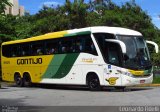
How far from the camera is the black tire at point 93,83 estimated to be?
2378cm

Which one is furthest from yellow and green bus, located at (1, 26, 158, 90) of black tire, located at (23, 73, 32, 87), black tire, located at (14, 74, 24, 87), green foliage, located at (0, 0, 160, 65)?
green foliage, located at (0, 0, 160, 65)

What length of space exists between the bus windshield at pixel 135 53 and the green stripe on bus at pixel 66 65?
3.05m

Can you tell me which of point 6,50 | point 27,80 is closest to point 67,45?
point 27,80

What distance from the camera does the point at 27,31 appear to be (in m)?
42.8

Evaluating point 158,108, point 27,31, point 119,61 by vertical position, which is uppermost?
point 27,31

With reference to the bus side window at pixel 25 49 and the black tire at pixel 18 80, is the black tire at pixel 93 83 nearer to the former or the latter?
the bus side window at pixel 25 49

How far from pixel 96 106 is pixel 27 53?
14017mm

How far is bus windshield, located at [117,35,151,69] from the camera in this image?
2266 centimetres

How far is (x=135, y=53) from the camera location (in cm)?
2302

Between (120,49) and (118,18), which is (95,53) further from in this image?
(118,18)

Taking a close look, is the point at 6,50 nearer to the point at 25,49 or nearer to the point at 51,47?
the point at 25,49

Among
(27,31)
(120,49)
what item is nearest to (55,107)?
(120,49)

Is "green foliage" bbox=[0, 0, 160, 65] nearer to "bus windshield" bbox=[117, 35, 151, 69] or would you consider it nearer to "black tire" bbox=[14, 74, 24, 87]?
"black tire" bbox=[14, 74, 24, 87]

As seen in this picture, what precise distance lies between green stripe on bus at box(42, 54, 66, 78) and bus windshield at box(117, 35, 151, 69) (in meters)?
4.12
